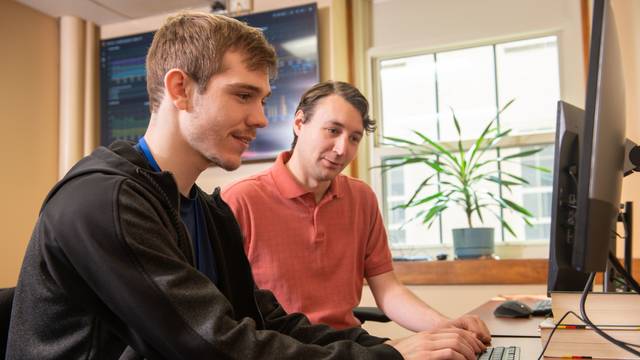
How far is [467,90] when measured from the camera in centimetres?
338

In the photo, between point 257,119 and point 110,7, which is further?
point 110,7

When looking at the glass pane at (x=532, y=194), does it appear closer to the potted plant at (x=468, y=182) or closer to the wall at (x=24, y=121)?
the potted plant at (x=468, y=182)

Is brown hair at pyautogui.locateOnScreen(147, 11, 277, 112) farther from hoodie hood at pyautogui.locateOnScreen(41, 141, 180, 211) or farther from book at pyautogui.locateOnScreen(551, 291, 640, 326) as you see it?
book at pyautogui.locateOnScreen(551, 291, 640, 326)

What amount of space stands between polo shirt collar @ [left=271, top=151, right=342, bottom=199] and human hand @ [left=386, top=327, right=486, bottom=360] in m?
0.82

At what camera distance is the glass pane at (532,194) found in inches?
125

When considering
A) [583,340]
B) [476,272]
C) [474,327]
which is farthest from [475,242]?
[583,340]

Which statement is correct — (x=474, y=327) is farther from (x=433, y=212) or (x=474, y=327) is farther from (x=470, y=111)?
(x=470, y=111)

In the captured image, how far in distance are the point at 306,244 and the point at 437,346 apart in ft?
2.65

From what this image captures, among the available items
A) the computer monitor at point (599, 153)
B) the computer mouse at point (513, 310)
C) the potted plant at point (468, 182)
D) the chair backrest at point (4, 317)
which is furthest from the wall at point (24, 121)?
the computer monitor at point (599, 153)

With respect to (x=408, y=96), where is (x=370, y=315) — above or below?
below

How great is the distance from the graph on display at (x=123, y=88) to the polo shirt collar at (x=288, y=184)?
2.28 metres

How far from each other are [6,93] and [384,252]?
111 inches

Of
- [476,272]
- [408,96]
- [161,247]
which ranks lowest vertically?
[476,272]

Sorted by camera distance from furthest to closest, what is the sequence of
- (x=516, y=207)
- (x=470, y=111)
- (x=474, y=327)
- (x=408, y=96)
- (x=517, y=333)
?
1. (x=408, y=96)
2. (x=470, y=111)
3. (x=516, y=207)
4. (x=517, y=333)
5. (x=474, y=327)
